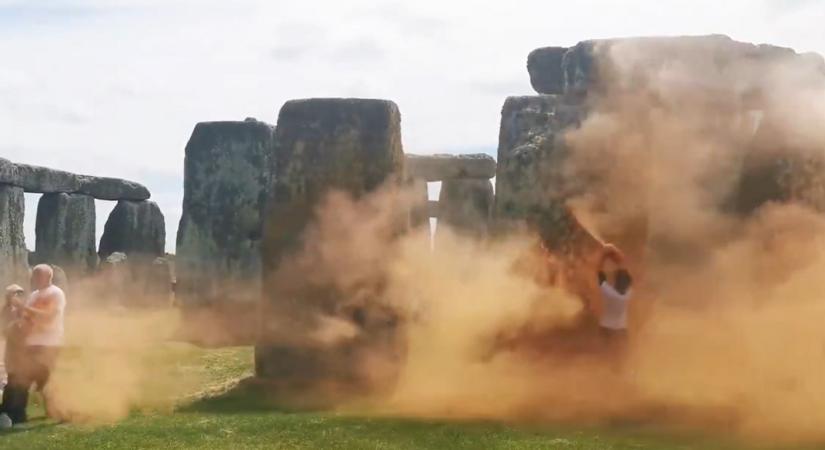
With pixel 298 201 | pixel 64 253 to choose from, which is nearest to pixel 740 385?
pixel 298 201

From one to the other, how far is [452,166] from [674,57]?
387 inches

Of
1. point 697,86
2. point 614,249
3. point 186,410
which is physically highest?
point 697,86

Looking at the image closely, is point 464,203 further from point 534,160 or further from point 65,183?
point 534,160

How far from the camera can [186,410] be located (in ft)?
39.4

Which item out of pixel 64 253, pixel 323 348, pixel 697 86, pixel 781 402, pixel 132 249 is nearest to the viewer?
pixel 781 402

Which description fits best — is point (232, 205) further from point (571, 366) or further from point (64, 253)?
point (571, 366)

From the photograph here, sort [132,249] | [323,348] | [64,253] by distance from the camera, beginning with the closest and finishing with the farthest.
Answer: [323,348]
[64,253]
[132,249]

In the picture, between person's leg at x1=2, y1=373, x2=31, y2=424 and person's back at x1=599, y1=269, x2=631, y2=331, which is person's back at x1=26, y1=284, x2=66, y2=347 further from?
person's back at x1=599, y1=269, x2=631, y2=331

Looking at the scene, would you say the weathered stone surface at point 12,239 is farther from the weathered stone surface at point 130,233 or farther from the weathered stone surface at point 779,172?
the weathered stone surface at point 779,172

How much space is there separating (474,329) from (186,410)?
14.3 ft

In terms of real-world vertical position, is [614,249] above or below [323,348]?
above

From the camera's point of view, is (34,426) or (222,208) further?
(222,208)

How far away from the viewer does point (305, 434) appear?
10367 millimetres

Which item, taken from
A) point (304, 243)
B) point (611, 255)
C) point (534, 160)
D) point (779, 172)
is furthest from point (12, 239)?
point (779, 172)
